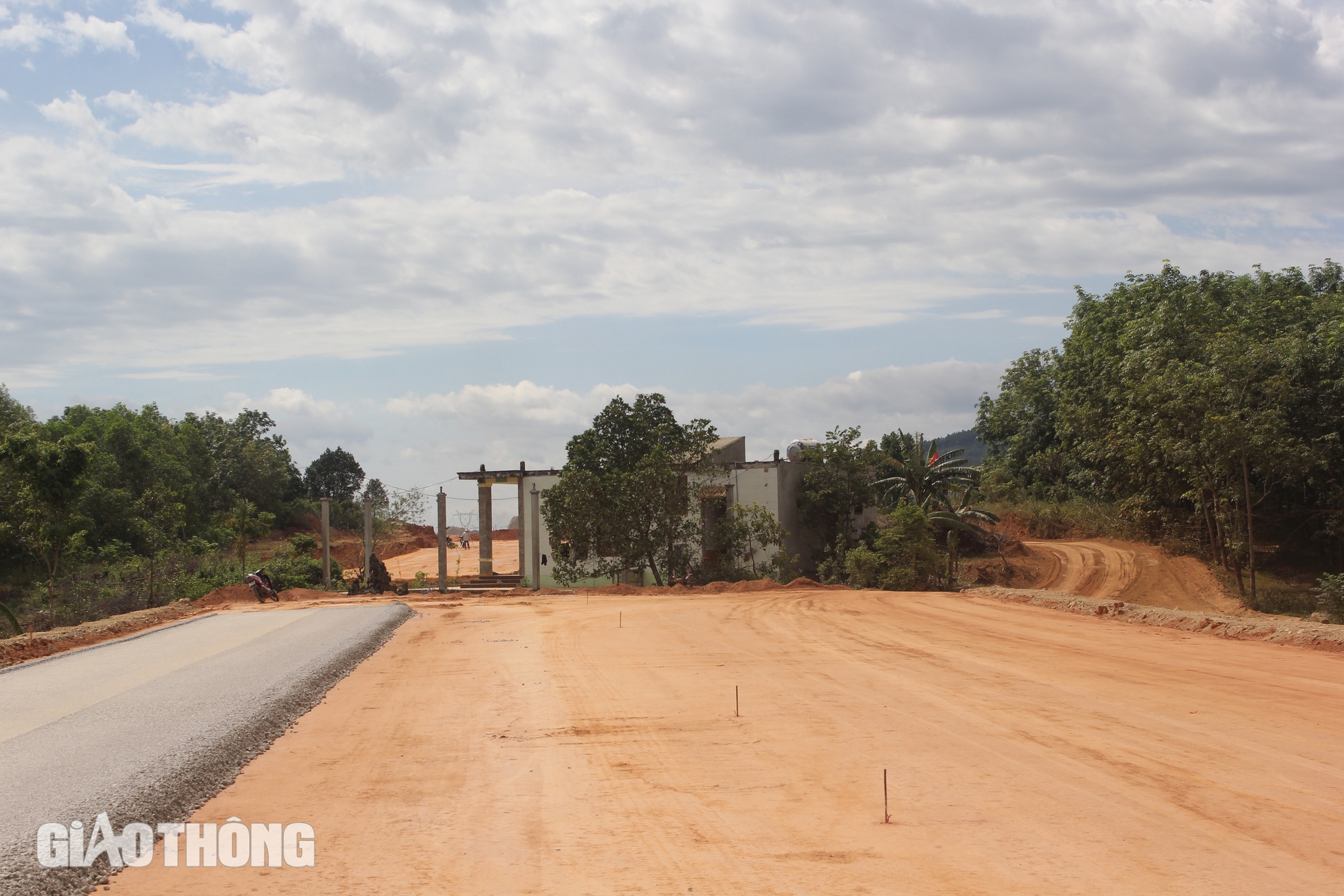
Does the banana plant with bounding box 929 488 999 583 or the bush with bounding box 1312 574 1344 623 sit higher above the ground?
the banana plant with bounding box 929 488 999 583

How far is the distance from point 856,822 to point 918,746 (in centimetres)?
220

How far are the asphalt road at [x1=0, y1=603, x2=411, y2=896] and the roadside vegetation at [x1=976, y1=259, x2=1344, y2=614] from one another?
21.0 meters

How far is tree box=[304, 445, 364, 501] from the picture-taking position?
68.6 m

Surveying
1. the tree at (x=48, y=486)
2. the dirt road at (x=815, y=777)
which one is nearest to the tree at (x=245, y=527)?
the tree at (x=48, y=486)

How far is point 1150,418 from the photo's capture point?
25.5 m

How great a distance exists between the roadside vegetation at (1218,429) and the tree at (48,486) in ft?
92.1

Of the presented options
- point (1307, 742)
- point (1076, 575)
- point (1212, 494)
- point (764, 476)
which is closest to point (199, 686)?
point (1307, 742)

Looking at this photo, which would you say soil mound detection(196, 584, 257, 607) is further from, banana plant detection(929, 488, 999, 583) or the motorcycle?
banana plant detection(929, 488, 999, 583)

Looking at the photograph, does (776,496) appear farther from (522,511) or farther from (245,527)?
(245,527)

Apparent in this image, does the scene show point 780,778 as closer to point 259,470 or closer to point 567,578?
point 567,578

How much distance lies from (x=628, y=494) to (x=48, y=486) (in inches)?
591

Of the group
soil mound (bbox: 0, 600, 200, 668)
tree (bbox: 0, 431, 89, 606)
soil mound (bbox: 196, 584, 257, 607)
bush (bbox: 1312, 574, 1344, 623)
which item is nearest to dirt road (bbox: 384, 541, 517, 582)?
soil mound (bbox: 196, 584, 257, 607)

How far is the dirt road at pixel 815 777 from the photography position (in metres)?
5.40

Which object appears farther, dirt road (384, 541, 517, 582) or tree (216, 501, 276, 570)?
dirt road (384, 541, 517, 582)
